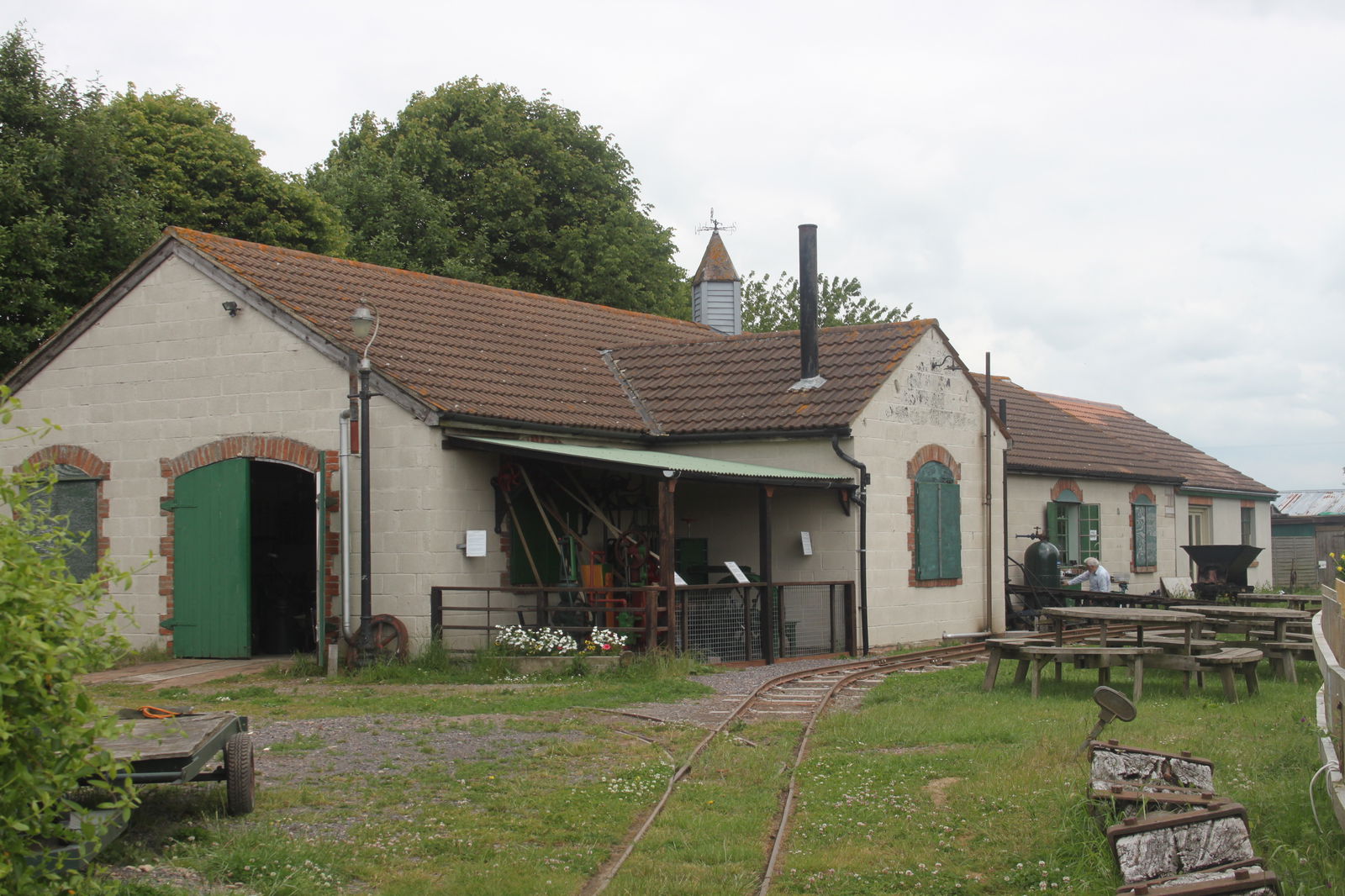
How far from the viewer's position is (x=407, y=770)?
9688mm

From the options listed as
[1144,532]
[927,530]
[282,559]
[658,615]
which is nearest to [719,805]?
[658,615]

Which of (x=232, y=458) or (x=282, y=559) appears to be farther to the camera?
(x=282, y=559)

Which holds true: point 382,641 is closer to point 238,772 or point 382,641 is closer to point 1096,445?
point 238,772

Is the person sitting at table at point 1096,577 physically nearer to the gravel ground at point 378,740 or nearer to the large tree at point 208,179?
the gravel ground at point 378,740

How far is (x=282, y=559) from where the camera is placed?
20203mm

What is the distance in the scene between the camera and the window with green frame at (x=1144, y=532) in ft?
99.1

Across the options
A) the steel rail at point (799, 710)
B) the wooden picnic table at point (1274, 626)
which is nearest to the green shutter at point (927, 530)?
the steel rail at point (799, 710)

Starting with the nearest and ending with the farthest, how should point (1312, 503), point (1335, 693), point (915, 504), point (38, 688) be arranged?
point (38, 688) < point (1335, 693) < point (915, 504) < point (1312, 503)

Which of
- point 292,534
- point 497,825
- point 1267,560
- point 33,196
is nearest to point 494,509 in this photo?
point 292,534

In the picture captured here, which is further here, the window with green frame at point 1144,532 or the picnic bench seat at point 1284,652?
the window with green frame at point 1144,532

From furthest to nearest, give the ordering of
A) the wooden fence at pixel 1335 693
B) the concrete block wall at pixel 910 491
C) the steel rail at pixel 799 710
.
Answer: the concrete block wall at pixel 910 491 → the steel rail at pixel 799 710 → the wooden fence at pixel 1335 693

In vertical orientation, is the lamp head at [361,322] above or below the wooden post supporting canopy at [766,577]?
above

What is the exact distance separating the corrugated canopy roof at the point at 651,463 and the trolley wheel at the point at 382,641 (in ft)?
7.36

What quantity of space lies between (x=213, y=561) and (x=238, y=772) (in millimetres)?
9946
